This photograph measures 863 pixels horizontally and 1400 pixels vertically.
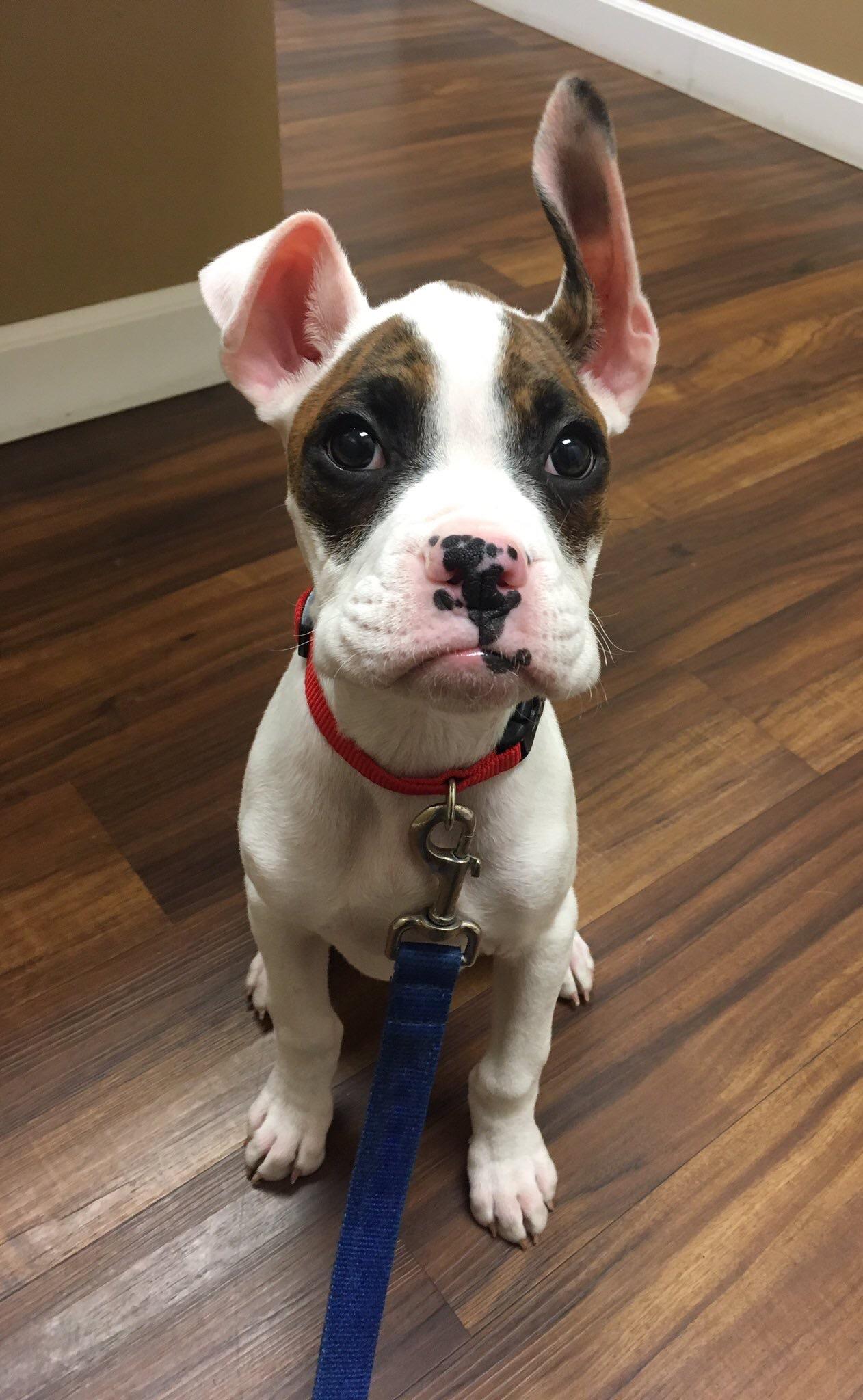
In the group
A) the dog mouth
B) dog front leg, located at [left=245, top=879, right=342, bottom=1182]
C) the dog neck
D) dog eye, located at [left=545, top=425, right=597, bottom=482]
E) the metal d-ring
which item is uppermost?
dog eye, located at [left=545, top=425, right=597, bottom=482]

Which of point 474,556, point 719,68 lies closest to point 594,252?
point 474,556

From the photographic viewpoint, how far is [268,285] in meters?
0.95

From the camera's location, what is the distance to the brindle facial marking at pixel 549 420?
33.0 inches

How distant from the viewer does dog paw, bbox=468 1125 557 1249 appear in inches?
46.3

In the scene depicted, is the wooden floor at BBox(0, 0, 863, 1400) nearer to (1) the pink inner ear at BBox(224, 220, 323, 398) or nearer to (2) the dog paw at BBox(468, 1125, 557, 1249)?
(2) the dog paw at BBox(468, 1125, 557, 1249)

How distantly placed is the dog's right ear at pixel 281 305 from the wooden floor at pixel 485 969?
74 cm

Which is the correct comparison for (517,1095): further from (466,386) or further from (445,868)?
(466,386)

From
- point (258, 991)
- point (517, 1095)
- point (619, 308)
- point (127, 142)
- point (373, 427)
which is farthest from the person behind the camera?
point (127, 142)

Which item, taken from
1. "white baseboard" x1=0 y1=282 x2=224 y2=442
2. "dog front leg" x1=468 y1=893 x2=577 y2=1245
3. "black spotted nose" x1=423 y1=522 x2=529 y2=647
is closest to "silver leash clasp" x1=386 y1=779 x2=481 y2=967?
"dog front leg" x1=468 y1=893 x2=577 y2=1245

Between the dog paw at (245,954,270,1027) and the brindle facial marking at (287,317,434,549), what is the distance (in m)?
0.66

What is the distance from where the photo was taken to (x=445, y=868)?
3.13 feet

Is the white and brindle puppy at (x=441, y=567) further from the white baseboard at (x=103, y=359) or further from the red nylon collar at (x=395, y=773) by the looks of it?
the white baseboard at (x=103, y=359)

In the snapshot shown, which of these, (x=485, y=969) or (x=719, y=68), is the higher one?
(x=719, y=68)

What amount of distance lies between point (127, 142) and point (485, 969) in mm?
1714
